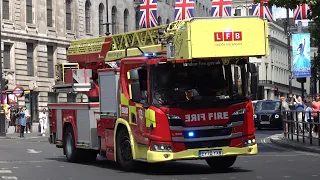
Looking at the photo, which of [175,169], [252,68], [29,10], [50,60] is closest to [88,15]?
[50,60]

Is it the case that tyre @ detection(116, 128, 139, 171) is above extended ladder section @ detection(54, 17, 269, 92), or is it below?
below

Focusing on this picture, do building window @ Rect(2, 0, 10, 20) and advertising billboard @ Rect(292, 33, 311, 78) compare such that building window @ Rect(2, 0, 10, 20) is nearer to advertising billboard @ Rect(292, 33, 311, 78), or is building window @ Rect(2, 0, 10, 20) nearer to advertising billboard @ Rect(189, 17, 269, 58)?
advertising billboard @ Rect(292, 33, 311, 78)

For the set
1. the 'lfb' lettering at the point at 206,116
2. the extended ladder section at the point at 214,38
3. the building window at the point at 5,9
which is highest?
the building window at the point at 5,9

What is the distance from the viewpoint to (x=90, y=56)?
963 inches

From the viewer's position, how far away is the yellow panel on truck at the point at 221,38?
17.5 meters

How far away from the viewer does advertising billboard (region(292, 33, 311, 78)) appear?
3988 centimetres

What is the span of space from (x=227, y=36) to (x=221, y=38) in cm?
15

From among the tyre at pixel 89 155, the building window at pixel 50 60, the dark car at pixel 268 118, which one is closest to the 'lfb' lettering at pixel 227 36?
the tyre at pixel 89 155

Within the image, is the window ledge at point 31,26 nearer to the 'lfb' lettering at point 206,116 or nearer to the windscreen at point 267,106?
the windscreen at point 267,106

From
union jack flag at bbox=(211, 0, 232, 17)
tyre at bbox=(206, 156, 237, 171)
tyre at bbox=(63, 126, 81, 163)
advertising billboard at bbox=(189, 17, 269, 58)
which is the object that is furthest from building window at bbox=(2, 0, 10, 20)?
advertising billboard at bbox=(189, 17, 269, 58)

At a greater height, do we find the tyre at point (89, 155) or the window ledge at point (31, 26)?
the window ledge at point (31, 26)

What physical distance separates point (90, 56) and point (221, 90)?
6.96 metres

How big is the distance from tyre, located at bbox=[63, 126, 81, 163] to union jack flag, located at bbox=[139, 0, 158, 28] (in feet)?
76.2

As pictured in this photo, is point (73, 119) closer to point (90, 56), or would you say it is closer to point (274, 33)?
point (90, 56)
